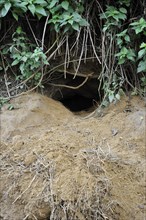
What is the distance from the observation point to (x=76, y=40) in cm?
313

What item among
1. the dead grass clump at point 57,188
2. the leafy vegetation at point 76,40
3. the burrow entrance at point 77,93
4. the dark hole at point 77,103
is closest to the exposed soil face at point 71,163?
the dead grass clump at point 57,188

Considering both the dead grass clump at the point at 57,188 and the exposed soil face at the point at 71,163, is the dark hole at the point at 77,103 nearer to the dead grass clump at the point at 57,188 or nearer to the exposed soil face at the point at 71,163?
the exposed soil face at the point at 71,163

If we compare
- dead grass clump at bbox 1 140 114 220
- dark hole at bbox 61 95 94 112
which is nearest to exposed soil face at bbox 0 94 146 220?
dead grass clump at bbox 1 140 114 220

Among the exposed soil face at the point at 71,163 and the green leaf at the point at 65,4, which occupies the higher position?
the green leaf at the point at 65,4

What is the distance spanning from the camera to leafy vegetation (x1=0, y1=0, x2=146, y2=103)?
2.96 m

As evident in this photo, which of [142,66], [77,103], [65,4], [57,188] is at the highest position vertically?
[65,4]

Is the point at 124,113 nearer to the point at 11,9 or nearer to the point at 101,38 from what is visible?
the point at 101,38

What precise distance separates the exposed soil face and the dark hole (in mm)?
698

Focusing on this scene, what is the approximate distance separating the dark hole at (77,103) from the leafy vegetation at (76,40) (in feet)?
1.81

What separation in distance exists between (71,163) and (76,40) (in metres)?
1.23

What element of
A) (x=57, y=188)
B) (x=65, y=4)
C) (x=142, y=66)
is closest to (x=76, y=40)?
(x=65, y=4)

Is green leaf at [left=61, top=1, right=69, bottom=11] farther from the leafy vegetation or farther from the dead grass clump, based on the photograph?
the dead grass clump

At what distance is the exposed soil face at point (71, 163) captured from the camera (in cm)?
218

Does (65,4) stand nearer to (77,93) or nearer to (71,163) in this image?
(77,93)
